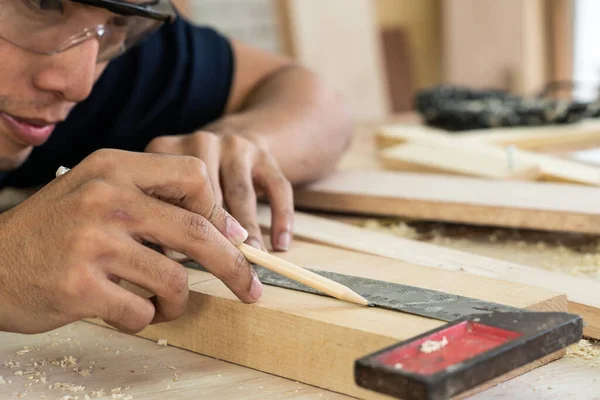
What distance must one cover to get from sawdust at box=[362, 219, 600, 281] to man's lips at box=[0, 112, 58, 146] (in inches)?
Result: 26.5

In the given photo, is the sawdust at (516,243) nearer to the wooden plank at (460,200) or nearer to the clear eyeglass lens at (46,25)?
the wooden plank at (460,200)

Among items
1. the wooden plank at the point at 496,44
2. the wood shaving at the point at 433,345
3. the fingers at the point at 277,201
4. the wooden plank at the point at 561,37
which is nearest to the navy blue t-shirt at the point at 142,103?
the fingers at the point at 277,201

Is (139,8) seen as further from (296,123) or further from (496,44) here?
(496,44)

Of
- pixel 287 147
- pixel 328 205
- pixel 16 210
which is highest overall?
pixel 16 210

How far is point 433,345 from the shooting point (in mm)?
819

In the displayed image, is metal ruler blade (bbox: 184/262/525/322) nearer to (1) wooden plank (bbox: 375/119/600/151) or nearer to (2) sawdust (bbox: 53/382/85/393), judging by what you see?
(2) sawdust (bbox: 53/382/85/393)

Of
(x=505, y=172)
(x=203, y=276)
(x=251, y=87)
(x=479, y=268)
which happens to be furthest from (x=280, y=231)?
(x=251, y=87)

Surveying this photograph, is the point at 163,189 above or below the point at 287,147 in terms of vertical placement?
above

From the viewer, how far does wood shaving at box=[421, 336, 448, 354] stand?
809 millimetres

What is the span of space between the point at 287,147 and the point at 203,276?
0.70 metres

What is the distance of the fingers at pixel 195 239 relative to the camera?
943mm

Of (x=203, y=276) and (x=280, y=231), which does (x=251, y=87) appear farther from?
(x=203, y=276)

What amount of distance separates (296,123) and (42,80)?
70 cm

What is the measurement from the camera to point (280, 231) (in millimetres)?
1342
